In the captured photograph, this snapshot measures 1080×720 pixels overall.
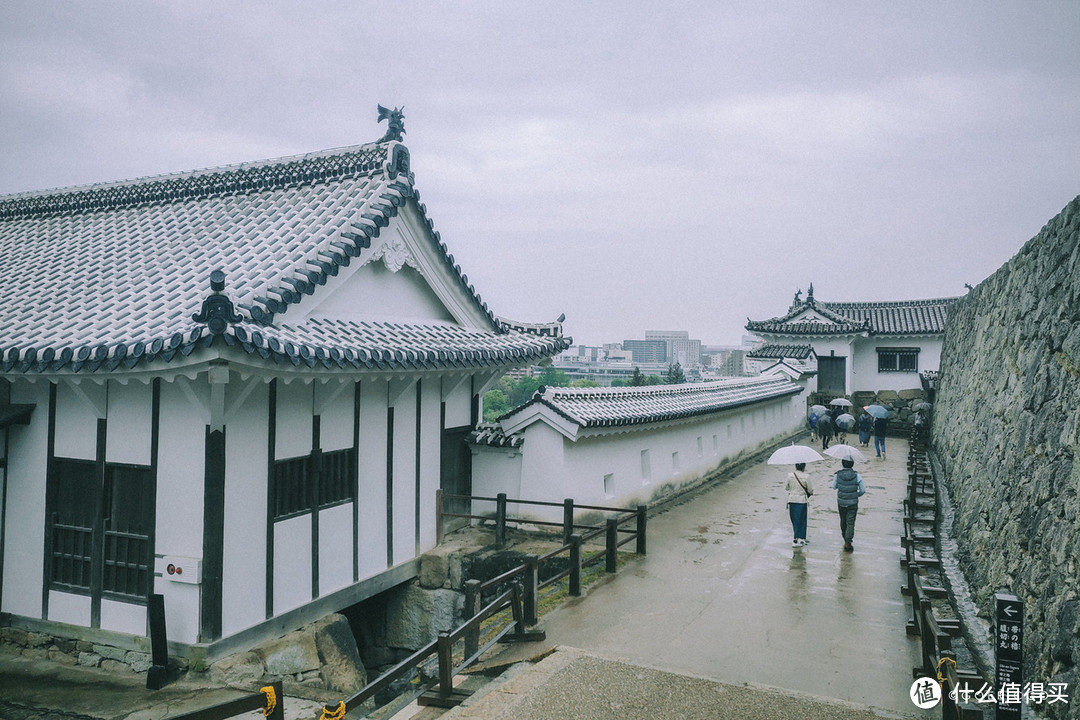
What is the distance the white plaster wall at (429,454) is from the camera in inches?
508

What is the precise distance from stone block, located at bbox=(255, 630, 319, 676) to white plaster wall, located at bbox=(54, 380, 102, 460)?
3.50 metres

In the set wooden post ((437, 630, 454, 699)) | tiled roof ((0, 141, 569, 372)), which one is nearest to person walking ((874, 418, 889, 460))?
tiled roof ((0, 141, 569, 372))

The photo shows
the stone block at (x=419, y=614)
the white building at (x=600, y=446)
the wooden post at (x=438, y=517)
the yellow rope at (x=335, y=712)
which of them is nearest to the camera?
the yellow rope at (x=335, y=712)

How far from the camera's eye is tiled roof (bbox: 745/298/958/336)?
39.0 meters

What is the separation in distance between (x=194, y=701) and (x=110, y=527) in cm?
279

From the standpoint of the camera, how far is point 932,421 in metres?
28.1

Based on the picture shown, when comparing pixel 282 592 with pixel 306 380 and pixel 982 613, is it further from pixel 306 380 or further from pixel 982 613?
pixel 982 613

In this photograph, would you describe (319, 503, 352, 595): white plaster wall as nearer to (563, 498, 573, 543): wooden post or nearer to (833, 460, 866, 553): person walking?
(563, 498, 573, 543): wooden post

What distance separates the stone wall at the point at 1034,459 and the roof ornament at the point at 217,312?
8224 millimetres

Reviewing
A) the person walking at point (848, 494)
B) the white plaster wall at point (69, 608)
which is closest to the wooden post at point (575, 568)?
the person walking at point (848, 494)

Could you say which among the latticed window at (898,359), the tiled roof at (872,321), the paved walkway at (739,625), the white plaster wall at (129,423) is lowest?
the paved walkway at (739,625)

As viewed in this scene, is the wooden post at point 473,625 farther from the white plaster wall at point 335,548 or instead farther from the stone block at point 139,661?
the stone block at point 139,661

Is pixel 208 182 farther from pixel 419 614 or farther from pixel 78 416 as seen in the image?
pixel 419 614

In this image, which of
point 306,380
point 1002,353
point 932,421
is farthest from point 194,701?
point 932,421
